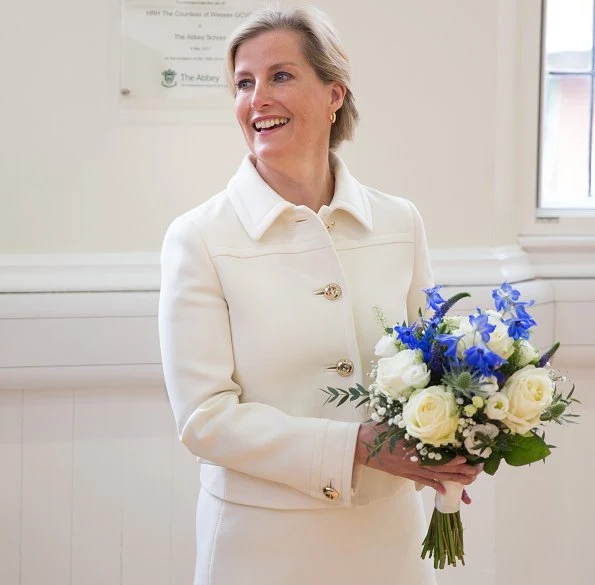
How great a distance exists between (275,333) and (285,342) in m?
0.03

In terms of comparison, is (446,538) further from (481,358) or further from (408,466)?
(481,358)

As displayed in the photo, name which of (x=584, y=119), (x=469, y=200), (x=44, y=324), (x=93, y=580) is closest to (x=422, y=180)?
(x=469, y=200)

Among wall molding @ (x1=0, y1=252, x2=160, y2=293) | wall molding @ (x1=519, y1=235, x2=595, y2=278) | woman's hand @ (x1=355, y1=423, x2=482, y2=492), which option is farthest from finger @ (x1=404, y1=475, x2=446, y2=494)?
wall molding @ (x1=519, y1=235, x2=595, y2=278)

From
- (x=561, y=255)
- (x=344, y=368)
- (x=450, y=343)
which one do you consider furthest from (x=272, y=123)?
(x=561, y=255)

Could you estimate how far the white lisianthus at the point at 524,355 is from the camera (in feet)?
5.11

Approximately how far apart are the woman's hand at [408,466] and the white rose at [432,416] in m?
0.09

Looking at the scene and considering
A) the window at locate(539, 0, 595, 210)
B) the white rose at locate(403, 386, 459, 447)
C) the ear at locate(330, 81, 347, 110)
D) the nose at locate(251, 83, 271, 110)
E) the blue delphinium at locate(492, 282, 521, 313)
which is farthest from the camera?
the window at locate(539, 0, 595, 210)

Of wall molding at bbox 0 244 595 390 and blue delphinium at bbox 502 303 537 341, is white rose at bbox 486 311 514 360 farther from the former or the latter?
wall molding at bbox 0 244 595 390

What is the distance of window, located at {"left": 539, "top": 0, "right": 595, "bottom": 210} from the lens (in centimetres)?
270

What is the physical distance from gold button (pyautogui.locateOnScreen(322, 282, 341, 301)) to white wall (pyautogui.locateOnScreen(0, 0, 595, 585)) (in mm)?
712

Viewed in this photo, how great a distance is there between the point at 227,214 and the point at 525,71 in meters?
1.20

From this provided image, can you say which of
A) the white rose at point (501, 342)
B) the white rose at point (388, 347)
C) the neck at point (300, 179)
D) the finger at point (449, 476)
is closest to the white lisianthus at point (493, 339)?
the white rose at point (501, 342)

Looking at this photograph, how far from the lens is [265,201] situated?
1787 mm

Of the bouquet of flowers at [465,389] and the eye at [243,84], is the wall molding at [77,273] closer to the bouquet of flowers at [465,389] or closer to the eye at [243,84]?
the eye at [243,84]
